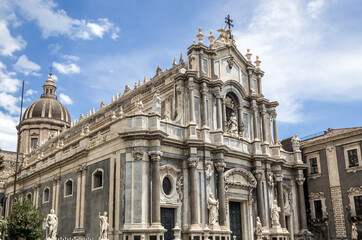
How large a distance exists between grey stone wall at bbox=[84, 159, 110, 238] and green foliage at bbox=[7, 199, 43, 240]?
3.79 meters

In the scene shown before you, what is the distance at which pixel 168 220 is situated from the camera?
2745 centimetres

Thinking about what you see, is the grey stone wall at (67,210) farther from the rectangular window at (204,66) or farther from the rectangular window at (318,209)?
the rectangular window at (318,209)

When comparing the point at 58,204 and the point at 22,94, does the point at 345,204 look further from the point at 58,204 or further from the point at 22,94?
the point at 22,94

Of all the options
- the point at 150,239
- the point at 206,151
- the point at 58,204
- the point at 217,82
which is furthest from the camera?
the point at 58,204

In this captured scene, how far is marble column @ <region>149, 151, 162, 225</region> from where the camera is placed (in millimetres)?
25156

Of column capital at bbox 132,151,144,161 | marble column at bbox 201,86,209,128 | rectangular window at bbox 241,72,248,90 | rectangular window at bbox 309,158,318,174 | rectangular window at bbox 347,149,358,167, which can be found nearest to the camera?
column capital at bbox 132,151,144,161

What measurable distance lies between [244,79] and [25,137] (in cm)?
4379

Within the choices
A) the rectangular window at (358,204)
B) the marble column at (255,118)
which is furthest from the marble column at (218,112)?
the rectangular window at (358,204)

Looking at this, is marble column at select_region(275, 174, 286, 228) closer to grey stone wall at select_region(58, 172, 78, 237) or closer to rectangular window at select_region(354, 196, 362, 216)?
rectangular window at select_region(354, 196, 362, 216)

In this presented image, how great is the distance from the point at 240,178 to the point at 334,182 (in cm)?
992

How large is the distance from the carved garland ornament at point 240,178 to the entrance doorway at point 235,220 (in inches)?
67.3

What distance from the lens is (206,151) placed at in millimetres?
29797

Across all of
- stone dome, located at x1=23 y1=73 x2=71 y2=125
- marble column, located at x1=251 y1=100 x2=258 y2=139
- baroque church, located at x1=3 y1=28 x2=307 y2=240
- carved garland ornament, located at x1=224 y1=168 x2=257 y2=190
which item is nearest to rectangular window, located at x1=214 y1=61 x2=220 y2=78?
baroque church, located at x1=3 y1=28 x2=307 y2=240

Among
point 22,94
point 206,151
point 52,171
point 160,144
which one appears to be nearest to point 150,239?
point 160,144
